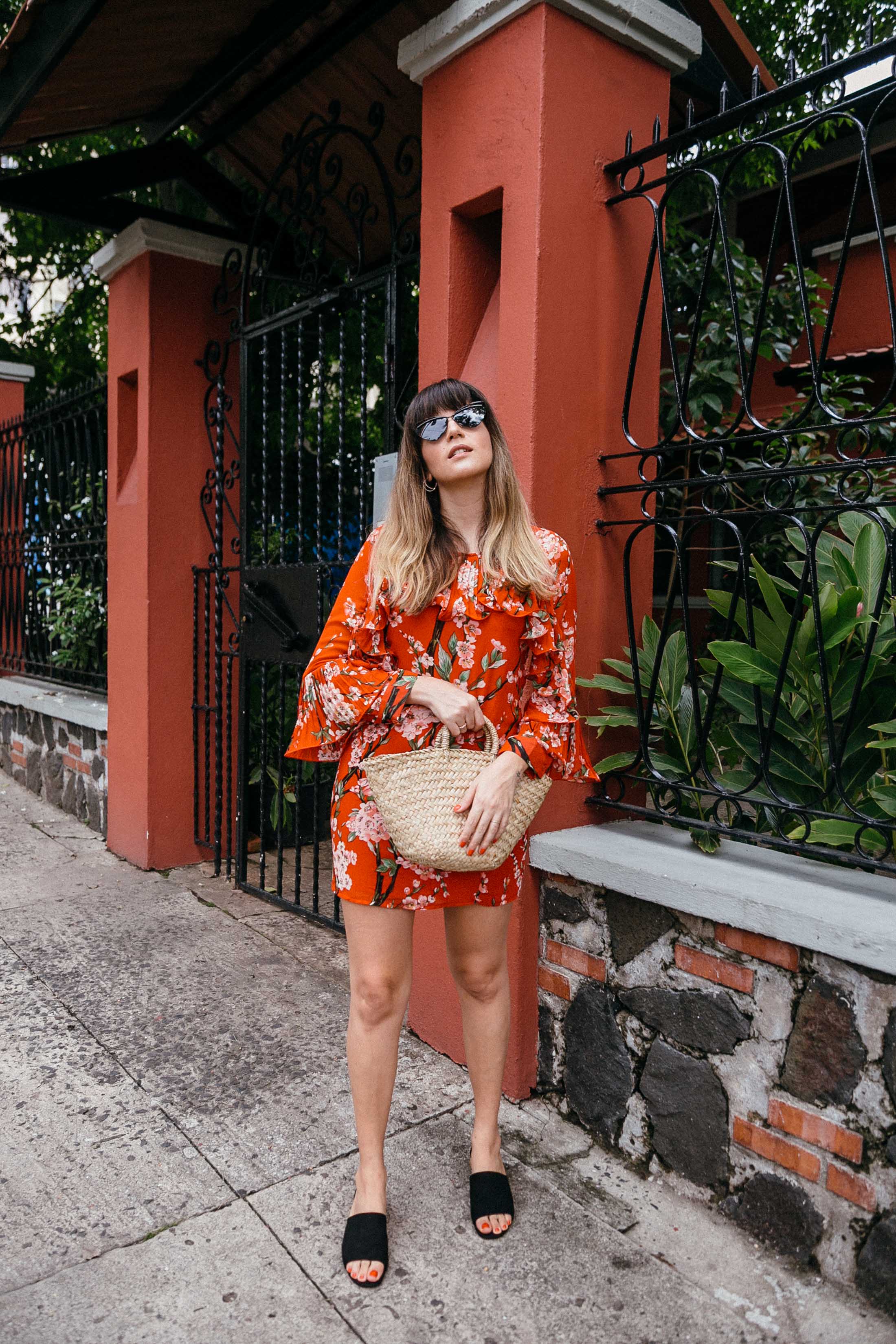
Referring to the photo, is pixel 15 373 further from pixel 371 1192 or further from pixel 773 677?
pixel 371 1192

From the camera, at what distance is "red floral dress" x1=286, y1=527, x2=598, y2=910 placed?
209cm

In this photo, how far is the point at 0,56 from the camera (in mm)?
3510

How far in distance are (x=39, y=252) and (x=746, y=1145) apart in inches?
353

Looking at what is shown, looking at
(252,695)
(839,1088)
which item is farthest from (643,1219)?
(252,695)

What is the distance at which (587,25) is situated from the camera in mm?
2742

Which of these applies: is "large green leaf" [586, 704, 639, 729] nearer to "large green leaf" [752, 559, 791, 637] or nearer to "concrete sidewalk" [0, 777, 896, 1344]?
"large green leaf" [752, 559, 791, 637]

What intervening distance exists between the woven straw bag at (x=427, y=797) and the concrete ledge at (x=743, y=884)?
0.62 m

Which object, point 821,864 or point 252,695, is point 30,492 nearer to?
point 252,695

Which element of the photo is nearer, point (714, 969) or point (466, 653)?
point (466, 653)

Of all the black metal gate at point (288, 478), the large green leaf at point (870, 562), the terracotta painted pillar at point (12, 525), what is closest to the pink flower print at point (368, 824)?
the large green leaf at point (870, 562)

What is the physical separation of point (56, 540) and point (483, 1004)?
17.7 ft

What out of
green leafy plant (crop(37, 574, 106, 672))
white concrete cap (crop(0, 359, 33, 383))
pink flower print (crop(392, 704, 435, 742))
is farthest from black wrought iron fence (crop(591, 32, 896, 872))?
white concrete cap (crop(0, 359, 33, 383))

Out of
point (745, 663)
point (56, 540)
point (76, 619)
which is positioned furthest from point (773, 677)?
point (56, 540)

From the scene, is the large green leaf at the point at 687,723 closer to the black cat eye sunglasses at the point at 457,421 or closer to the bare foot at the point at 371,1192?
the black cat eye sunglasses at the point at 457,421
